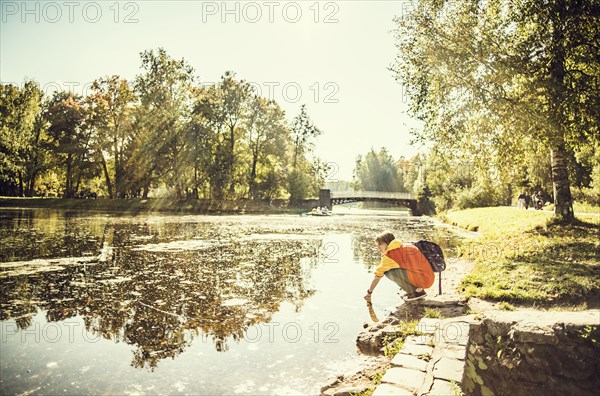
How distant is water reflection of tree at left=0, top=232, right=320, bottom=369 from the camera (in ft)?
18.3

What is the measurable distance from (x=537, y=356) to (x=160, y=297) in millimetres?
6599

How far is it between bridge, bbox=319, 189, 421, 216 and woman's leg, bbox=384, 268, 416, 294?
5572 cm

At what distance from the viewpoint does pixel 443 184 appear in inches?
2004

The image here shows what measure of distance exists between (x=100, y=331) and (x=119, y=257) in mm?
6979

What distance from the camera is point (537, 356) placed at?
4234mm

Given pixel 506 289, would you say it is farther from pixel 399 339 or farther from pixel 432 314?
pixel 399 339

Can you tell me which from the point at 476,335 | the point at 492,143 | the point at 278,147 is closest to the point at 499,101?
the point at 492,143

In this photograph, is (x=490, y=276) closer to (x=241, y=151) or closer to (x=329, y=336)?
(x=329, y=336)

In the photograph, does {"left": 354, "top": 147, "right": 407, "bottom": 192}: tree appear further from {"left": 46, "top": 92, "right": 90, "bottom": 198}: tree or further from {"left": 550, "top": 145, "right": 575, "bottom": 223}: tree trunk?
{"left": 550, "top": 145, "right": 575, "bottom": 223}: tree trunk

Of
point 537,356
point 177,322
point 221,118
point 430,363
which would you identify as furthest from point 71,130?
point 537,356

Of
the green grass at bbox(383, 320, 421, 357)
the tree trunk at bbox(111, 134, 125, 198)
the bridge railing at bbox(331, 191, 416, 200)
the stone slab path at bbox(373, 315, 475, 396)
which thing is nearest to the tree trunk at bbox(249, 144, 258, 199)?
the bridge railing at bbox(331, 191, 416, 200)

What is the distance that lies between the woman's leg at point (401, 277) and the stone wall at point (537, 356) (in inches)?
99.8

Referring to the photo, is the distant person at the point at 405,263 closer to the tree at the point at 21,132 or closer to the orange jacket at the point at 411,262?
the orange jacket at the point at 411,262

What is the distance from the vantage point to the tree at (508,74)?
35.8ft
